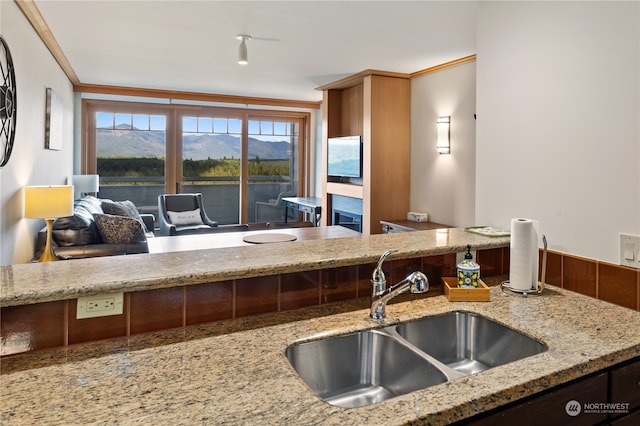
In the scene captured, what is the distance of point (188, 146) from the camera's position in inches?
272

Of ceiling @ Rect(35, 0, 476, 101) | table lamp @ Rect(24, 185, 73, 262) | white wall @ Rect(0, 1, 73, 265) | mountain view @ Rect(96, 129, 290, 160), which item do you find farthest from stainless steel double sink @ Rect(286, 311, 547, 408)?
mountain view @ Rect(96, 129, 290, 160)

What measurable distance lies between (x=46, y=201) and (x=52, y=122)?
1.44 m

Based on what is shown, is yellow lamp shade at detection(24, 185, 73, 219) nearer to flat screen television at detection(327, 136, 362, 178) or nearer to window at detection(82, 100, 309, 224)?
flat screen television at detection(327, 136, 362, 178)

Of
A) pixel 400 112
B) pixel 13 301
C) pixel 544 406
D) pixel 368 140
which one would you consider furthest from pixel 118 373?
pixel 400 112

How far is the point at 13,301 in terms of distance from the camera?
1.02 metres

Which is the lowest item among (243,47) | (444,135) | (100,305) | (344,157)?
(100,305)

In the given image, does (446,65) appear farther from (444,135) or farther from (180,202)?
(180,202)

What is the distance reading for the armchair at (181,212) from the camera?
6078 millimetres

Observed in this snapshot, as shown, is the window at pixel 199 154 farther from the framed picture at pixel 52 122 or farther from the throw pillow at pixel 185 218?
the framed picture at pixel 52 122

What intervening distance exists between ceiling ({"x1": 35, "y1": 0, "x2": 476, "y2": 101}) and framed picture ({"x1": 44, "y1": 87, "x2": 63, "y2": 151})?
0.52 m

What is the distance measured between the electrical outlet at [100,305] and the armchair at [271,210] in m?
6.30

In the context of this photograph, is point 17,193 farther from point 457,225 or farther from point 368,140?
point 457,225

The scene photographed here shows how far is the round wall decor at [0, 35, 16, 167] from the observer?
252 cm

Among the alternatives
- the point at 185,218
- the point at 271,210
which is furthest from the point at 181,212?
the point at 271,210
